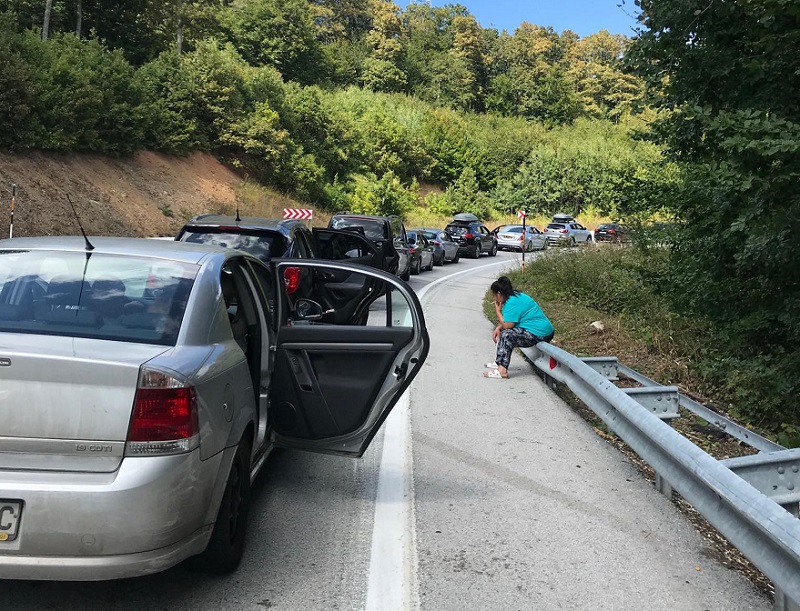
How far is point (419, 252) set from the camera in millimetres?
26500

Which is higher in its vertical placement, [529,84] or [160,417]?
[529,84]

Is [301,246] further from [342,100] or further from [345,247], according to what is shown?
[342,100]

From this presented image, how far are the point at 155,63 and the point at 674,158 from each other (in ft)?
100.0

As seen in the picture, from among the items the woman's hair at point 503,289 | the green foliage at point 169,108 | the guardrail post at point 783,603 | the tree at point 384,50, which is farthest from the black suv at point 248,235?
the tree at point 384,50

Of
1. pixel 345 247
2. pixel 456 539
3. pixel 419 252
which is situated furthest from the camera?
pixel 419 252

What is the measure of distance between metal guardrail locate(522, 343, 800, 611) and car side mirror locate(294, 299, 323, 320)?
8.36ft

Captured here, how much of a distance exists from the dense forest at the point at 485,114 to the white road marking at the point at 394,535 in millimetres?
3794

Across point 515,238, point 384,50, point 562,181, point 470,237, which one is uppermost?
point 384,50

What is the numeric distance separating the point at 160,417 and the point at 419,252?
23276mm

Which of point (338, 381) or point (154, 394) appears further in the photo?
point (338, 381)

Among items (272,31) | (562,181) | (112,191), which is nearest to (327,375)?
(112,191)

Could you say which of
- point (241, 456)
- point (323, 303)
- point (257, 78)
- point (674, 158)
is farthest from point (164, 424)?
point (257, 78)

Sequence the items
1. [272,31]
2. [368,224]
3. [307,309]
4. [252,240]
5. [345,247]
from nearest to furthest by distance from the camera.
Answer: [307,309] < [252,240] < [345,247] < [368,224] < [272,31]

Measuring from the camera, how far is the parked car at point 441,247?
Result: 31.4 meters
